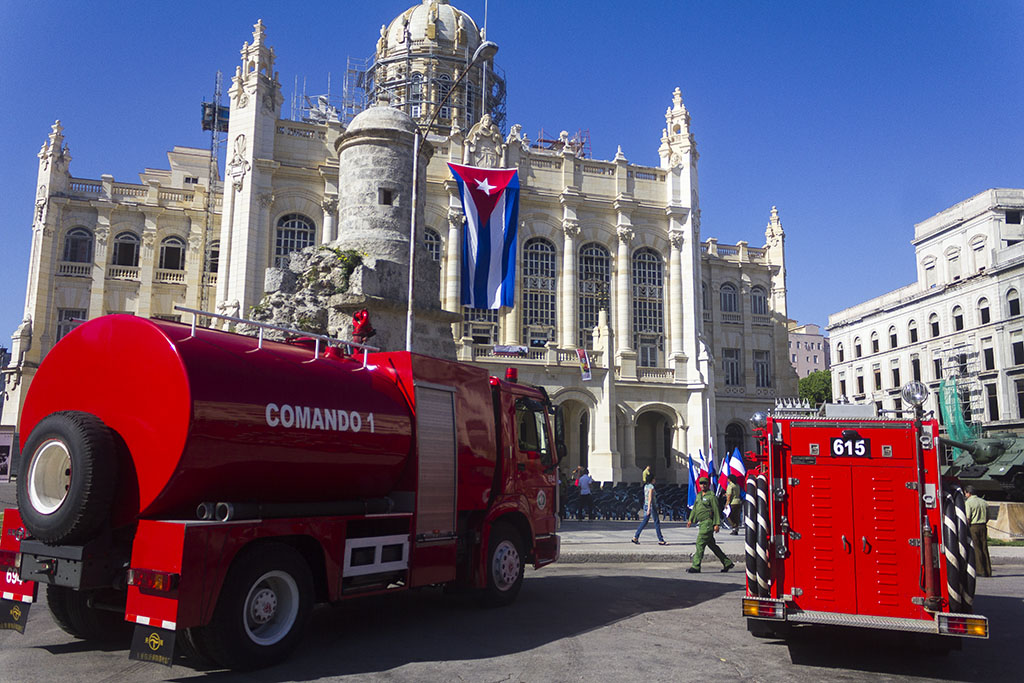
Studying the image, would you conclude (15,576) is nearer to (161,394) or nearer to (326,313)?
(161,394)

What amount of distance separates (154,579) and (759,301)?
52.4 meters

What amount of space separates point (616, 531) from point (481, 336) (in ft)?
67.7

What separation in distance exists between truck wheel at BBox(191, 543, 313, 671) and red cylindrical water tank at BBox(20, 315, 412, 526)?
0.59 m

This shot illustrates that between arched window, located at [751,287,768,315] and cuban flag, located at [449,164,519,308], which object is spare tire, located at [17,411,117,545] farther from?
arched window, located at [751,287,768,315]

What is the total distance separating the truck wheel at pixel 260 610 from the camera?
21.0 ft

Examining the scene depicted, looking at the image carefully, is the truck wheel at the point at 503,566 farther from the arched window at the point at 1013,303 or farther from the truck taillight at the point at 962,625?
the arched window at the point at 1013,303

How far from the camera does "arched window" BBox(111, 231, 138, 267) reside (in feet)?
137

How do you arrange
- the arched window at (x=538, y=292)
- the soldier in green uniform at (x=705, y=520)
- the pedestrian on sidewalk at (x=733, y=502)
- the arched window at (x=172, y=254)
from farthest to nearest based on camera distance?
the arched window at (x=172, y=254) < the arched window at (x=538, y=292) < the pedestrian on sidewalk at (x=733, y=502) < the soldier in green uniform at (x=705, y=520)

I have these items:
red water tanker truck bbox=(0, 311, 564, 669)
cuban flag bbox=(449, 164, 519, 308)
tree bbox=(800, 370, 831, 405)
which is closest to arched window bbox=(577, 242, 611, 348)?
cuban flag bbox=(449, 164, 519, 308)

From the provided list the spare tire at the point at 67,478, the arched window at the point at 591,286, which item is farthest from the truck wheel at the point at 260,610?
the arched window at the point at 591,286

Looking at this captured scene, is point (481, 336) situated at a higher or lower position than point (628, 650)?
higher

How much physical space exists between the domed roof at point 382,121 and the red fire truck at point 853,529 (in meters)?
12.5

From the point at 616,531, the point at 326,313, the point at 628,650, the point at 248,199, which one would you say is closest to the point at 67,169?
the point at 248,199

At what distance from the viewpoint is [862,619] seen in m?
7.08
